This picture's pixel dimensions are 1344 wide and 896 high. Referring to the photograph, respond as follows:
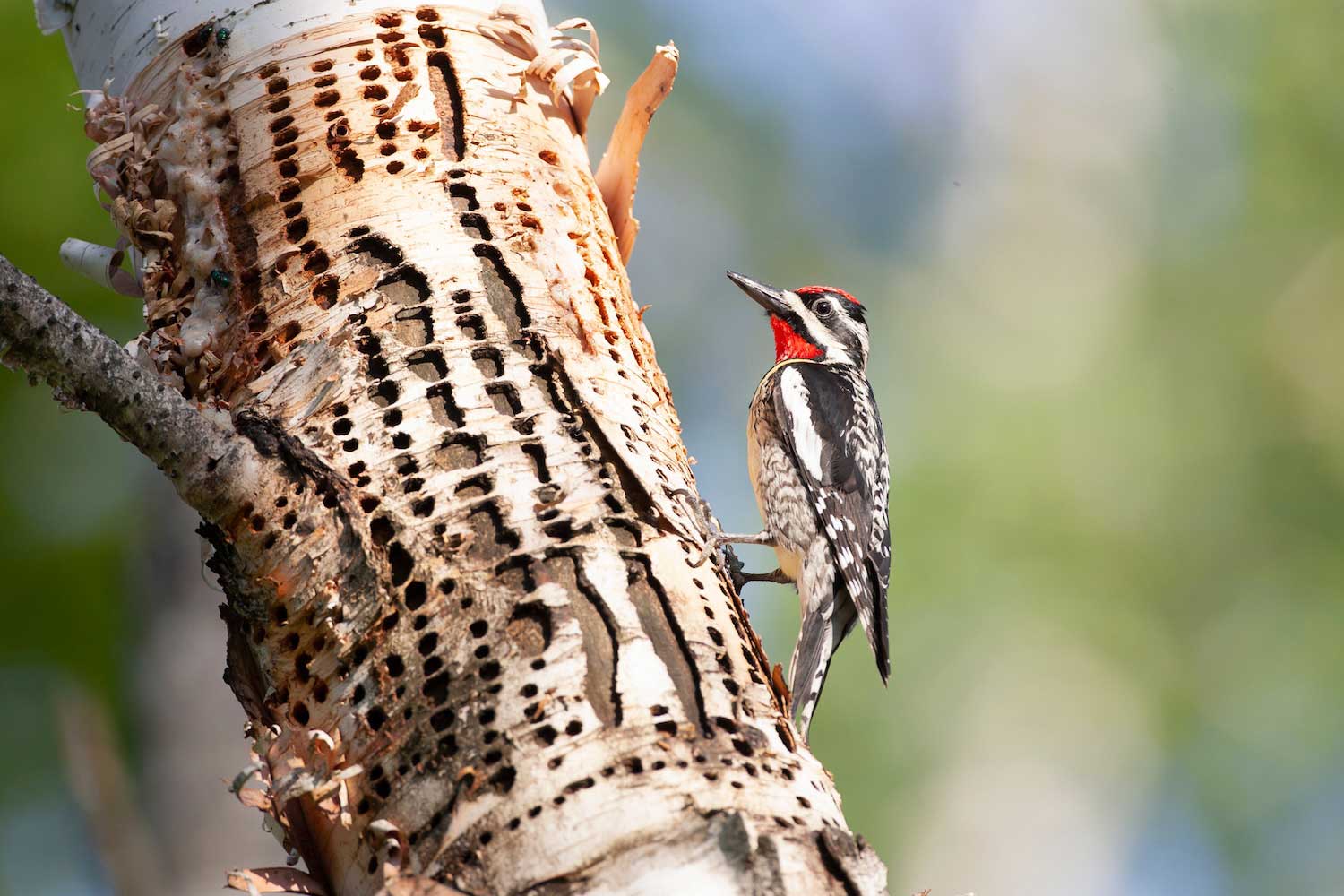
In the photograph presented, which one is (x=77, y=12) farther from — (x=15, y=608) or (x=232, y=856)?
(x=232, y=856)

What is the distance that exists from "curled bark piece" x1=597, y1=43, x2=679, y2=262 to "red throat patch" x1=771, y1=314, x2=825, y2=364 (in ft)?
6.44

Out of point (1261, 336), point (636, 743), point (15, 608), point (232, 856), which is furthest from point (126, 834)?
point (1261, 336)

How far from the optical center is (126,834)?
321 centimetres

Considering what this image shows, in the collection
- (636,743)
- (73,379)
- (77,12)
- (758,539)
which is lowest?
(636,743)

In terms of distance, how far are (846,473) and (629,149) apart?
1561 mm

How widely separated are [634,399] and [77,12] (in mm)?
1401

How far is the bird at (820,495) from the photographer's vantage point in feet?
11.4

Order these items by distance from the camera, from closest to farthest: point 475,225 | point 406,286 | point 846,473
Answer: point 406,286
point 475,225
point 846,473

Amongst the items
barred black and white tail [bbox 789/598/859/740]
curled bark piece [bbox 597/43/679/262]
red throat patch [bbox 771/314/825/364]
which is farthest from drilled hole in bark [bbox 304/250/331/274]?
red throat patch [bbox 771/314/825/364]

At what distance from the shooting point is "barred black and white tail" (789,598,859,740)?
318 centimetres

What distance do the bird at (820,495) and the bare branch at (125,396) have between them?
154 cm

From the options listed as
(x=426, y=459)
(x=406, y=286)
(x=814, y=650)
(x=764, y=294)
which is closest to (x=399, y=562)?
(x=426, y=459)

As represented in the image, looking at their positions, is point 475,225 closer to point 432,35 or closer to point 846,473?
point 432,35

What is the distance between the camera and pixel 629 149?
8.77 feet
